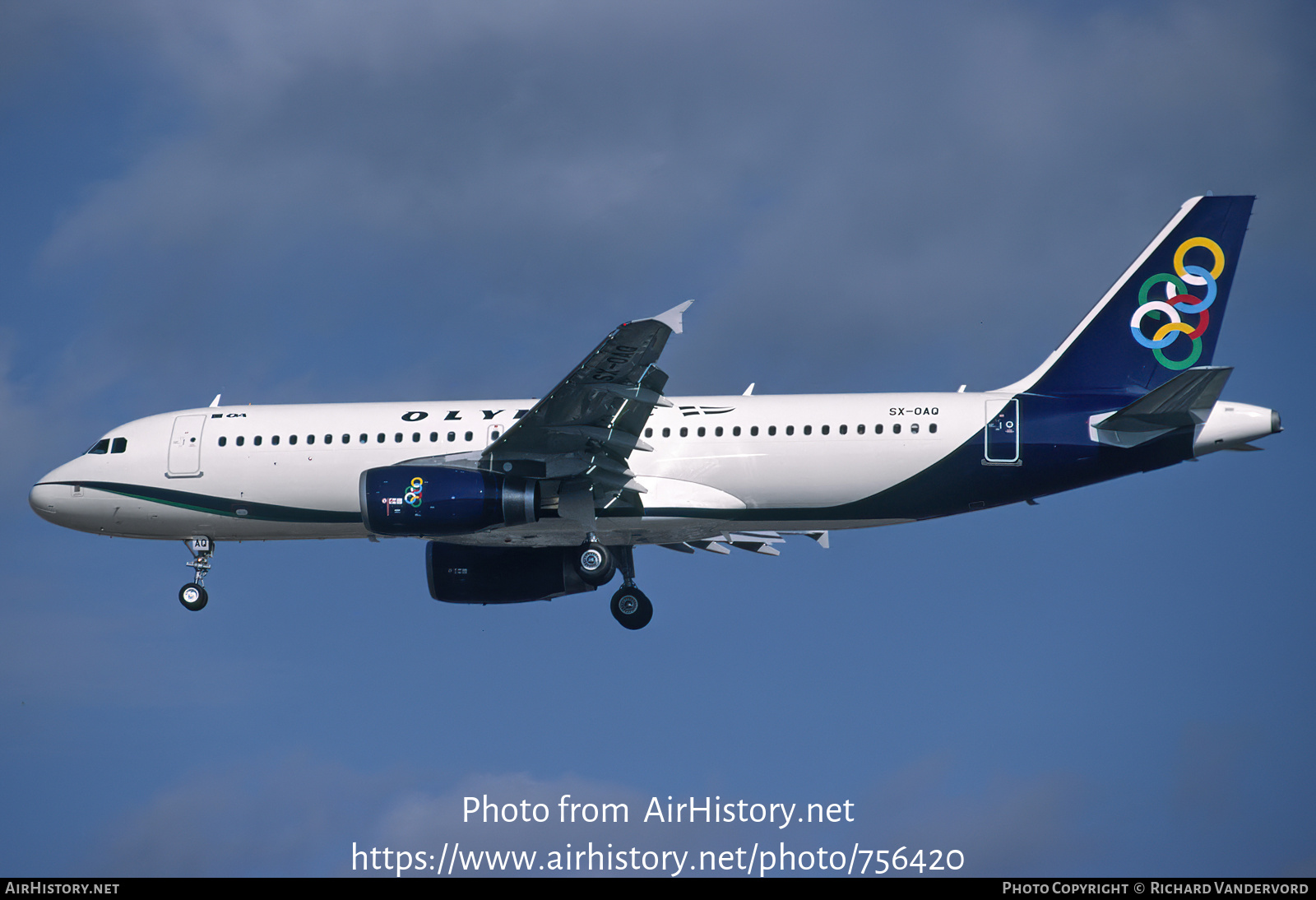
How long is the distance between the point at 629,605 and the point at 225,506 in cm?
801

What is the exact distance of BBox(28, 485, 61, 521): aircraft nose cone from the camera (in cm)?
2980

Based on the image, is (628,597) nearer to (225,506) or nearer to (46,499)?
(225,506)

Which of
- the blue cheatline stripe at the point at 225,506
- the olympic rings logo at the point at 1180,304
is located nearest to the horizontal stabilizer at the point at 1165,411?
the olympic rings logo at the point at 1180,304

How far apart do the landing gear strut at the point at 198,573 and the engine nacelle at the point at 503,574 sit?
4.32 m

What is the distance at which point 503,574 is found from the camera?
3012cm

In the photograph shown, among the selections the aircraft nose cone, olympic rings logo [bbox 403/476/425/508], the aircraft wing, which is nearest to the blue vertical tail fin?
the aircraft wing

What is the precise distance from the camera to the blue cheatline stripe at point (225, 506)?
28328 mm

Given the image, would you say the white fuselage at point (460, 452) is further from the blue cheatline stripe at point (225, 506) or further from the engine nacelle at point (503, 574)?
the engine nacelle at point (503, 574)

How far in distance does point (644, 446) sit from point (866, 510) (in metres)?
4.11

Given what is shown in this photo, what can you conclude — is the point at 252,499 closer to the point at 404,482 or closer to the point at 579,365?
the point at 404,482

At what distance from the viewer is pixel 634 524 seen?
1080 inches

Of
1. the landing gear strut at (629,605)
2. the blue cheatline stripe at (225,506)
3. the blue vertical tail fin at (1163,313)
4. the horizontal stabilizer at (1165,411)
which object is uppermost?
the blue vertical tail fin at (1163,313)

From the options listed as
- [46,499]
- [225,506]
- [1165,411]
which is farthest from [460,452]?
[1165,411]

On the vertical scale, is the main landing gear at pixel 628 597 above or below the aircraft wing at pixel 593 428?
below
